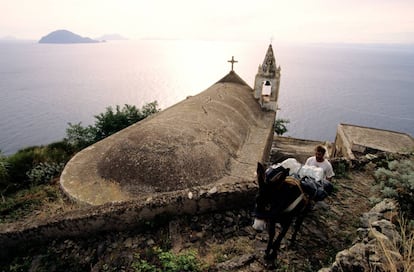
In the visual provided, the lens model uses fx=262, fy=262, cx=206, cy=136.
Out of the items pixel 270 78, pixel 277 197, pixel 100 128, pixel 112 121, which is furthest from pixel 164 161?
pixel 270 78

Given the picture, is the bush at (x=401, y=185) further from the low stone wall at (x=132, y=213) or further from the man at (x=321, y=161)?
the low stone wall at (x=132, y=213)

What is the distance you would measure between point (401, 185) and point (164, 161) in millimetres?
7082

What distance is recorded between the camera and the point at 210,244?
4.75 m

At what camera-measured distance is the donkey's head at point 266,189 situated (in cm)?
344

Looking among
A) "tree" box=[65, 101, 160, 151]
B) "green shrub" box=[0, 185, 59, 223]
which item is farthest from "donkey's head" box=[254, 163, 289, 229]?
"tree" box=[65, 101, 160, 151]

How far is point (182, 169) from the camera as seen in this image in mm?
9734

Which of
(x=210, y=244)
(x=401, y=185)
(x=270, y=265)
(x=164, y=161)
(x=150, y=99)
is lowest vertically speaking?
(x=150, y=99)

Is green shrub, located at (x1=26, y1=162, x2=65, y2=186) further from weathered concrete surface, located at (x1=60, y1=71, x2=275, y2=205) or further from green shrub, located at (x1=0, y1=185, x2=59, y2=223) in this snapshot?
weathered concrete surface, located at (x1=60, y1=71, x2=275, y2=205)

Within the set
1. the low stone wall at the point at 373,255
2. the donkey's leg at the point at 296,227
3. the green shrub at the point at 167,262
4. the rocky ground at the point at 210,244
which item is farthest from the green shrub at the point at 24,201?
the low stone wall at the point at 373,255

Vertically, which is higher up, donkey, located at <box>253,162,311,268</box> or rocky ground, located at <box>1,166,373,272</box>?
donkey, located at <box>253,162,311,268</box>

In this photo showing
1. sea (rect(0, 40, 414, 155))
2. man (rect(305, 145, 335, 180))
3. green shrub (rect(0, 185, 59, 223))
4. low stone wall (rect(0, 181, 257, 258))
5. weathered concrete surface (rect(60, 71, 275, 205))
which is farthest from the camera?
sea (rect(0, 40, 414, 155))

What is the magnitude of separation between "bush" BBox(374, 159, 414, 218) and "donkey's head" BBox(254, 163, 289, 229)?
2.55 metres

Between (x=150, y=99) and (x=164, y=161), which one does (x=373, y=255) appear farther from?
(x=150, y=99)

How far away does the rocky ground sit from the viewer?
4.37m
